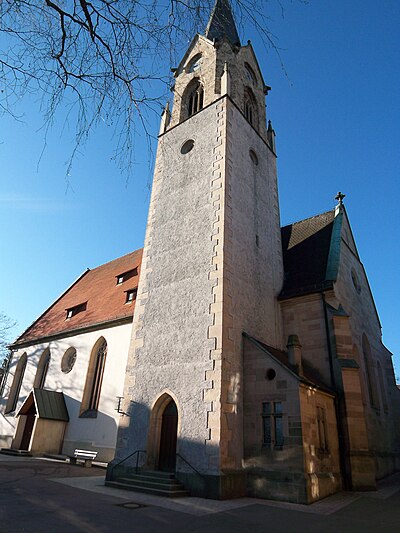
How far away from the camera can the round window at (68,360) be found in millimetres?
18250

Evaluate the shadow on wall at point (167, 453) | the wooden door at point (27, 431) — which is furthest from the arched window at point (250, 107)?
the wooden door at point (27, 431)

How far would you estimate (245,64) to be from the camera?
62.5 feet

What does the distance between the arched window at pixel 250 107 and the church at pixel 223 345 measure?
0.09 meters

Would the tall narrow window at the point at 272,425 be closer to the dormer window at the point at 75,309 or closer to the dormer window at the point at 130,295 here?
the dormer window at the point at 130,295

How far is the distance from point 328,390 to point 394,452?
7.58 m

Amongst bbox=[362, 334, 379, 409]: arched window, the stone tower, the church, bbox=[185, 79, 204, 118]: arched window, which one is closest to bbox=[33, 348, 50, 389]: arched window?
the church

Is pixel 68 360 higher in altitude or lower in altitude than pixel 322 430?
higher

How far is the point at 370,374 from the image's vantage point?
15523 mm

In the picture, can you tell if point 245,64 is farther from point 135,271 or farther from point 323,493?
point 323,493

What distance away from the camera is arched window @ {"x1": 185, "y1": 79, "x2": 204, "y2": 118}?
1718 centimetres

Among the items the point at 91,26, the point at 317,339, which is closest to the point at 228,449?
the point at 317,339

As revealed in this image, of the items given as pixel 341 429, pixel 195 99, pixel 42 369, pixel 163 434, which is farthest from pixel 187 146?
pixel 42 369

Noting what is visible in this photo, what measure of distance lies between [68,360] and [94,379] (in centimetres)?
270

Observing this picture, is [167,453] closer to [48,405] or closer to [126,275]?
[48,405]
